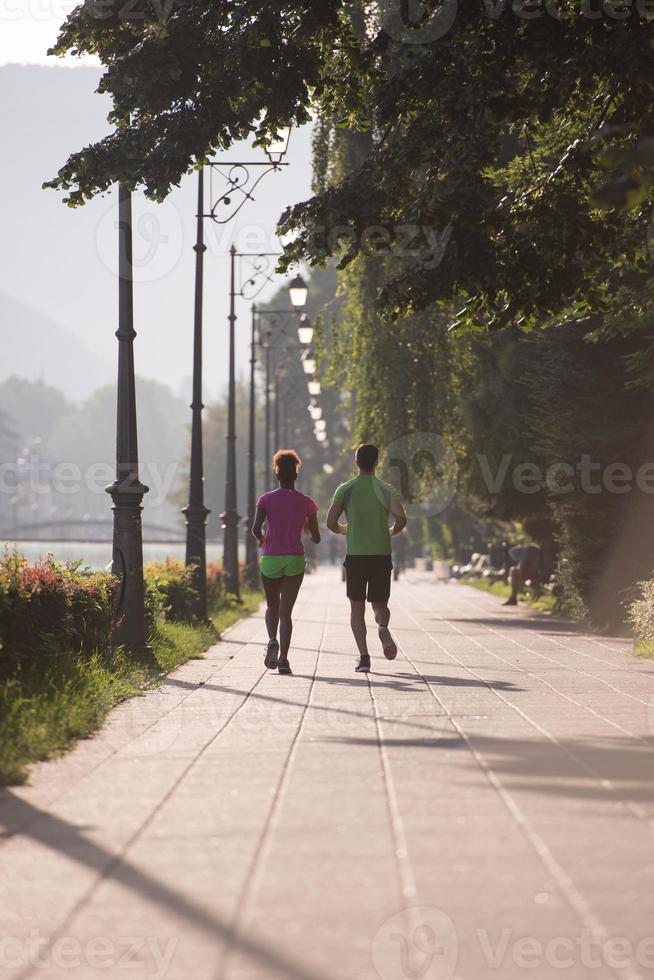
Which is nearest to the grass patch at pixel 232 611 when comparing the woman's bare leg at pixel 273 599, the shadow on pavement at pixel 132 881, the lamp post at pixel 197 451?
the lamp post at pixel 197 451

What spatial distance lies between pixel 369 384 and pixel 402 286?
13.9m

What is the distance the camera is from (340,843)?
564cm

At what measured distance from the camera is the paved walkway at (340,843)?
4.26 m

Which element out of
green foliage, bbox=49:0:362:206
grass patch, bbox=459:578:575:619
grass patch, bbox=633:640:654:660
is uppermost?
green foliage, bbox=49:0:362:206

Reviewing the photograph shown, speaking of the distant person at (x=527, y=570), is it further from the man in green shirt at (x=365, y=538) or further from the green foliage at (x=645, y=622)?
the man in green shirt at (x=365, y=538)

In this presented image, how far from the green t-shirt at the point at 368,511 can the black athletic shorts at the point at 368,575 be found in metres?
0.07

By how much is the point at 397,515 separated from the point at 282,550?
1.11 meters

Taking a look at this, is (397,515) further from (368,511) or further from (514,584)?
(514,584)

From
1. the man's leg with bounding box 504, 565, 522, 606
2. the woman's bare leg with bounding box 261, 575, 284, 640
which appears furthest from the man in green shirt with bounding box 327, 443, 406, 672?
the man's leg with bounding box 504, 565, 522, 606

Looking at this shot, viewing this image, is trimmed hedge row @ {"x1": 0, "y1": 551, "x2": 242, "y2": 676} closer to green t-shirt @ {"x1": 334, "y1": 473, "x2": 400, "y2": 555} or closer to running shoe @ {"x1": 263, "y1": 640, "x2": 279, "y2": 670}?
running shoe @ {"x1": 263, "y1": 640, "x2": 279, "y2": 670}

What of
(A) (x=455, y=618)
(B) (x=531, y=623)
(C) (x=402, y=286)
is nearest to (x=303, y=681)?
(C) (x=402, y=286)

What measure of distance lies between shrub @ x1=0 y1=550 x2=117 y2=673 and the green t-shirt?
7.80 ft

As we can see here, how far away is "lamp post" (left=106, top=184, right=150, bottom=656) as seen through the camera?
543 inches

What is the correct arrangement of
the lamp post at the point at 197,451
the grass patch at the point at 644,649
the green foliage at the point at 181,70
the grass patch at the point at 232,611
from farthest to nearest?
1. the grass patch at the point at 232,611
2. the lamp post at the point at 197,451
3. the grass patch at the point at 644,649
4. the green foliage at the point at 181,70
